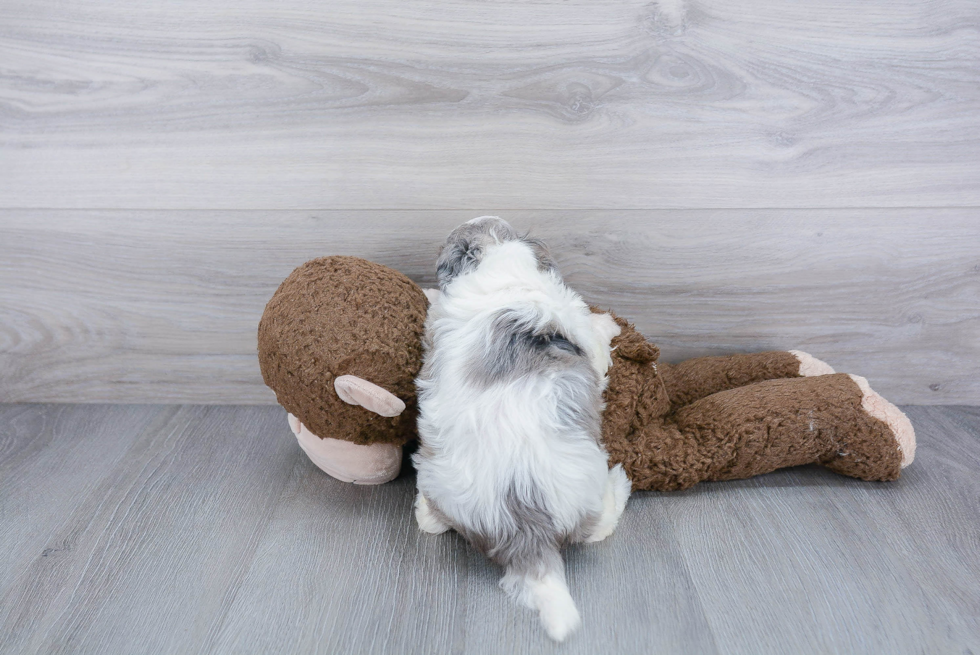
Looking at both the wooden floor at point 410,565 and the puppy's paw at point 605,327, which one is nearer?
the wooden floor at point 410,565

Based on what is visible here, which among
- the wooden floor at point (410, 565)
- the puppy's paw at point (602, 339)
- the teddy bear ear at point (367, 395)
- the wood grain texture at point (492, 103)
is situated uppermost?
the wood grain texture at point (492, 103)

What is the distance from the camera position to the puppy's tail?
0.93m

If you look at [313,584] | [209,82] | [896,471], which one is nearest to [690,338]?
[896,471]

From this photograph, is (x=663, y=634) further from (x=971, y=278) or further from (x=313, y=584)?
(x=971, y=278)

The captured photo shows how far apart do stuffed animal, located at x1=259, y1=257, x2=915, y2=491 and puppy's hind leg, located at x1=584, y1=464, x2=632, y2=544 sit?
0.03 metres

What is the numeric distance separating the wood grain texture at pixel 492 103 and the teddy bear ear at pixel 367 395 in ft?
1.50

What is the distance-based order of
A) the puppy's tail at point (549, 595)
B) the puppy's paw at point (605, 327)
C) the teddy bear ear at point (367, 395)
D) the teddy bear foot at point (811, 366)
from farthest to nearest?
the teddy bear foot at point (811, 366)
the puppy's paw at point (605, 327)
the teddy bear ear at point (367, 395)
the puppy's tail at point (549, 595)

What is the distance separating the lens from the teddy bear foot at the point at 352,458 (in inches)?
48.9

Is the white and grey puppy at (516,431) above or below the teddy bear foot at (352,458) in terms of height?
above

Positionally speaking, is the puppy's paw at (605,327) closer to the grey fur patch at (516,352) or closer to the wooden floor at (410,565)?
the grey fur patch at (516,352)

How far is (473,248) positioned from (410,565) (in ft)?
1.82

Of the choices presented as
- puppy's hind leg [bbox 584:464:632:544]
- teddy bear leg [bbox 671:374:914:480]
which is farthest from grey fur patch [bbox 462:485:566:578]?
teddy bear leg [bbox 671:374:914:480]

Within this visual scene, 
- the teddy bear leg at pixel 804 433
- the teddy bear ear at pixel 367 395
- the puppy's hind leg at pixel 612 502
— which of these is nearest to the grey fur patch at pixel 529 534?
the puppy's hind leg at pixel 612 502

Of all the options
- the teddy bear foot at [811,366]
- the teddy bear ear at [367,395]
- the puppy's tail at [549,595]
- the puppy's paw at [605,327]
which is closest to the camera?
the puppy's tail at [549,595]
